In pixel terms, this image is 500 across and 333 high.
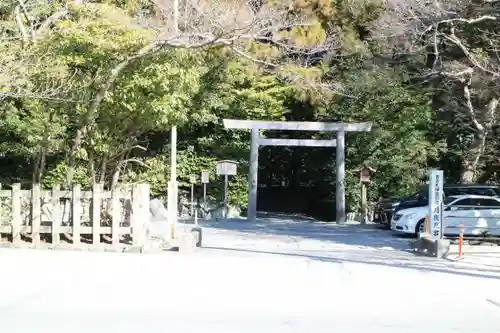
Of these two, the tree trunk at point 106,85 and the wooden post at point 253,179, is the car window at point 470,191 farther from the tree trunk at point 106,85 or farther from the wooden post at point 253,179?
the tree trunk at point 106,85

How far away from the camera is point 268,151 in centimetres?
3369

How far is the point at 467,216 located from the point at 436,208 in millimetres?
3580

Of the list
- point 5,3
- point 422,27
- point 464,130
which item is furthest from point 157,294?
point 464,130

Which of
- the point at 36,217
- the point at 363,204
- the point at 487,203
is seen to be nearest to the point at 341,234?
the point at 487,203

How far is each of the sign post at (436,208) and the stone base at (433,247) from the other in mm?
273

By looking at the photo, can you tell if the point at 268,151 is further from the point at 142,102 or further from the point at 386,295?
the point at 386,295

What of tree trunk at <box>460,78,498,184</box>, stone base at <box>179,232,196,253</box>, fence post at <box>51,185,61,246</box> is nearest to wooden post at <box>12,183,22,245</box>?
fence post at <box>51,185,61,246</box>

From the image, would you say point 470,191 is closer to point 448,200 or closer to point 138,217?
point 448,200

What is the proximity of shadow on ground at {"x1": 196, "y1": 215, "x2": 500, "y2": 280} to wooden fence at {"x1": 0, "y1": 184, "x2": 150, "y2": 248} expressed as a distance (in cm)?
221

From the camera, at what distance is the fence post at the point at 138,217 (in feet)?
46.1

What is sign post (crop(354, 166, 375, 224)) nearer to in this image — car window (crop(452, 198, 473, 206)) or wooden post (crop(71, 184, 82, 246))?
car window (crop(452, 198, 473, 206))

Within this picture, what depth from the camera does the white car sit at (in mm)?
17891

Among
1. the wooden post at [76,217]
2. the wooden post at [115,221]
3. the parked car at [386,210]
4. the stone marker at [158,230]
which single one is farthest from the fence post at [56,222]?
the parked car at [386,210]

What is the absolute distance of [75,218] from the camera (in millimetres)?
13906
